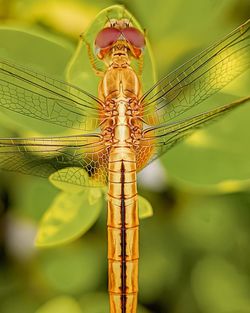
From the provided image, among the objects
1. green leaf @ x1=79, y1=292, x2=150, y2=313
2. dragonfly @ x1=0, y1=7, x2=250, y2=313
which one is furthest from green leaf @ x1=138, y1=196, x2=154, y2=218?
green leaf @ x1=79, y1=292, x2=150, y2=313

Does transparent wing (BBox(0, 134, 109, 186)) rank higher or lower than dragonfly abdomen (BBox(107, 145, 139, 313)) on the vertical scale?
higher

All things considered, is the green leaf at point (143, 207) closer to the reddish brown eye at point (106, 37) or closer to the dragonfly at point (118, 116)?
the dragonfly at point (118, 116)

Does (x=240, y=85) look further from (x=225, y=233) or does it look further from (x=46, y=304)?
(x=46, y=304)

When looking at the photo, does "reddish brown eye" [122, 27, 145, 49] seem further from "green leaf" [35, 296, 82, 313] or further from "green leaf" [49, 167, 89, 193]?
"green leaf" [35, 296, 82, 313]

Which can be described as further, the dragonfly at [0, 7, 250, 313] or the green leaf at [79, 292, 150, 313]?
the green leaf at [79, 292, 150, 313]

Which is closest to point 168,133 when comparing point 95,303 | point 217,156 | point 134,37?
point 217,156

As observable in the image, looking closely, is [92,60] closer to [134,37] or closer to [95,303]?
[134,37]

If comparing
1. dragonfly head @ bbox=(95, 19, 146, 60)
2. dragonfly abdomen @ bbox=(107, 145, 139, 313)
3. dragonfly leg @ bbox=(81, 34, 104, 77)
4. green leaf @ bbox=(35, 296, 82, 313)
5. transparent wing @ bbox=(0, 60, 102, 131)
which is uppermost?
dragonfly head @ bbox=(95, 19, 146, 60)

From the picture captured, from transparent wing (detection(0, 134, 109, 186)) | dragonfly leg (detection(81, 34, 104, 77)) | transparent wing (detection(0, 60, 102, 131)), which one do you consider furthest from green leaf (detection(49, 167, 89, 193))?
dragonfly leg (detection(81, 34, 104, 77))
